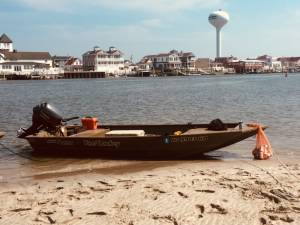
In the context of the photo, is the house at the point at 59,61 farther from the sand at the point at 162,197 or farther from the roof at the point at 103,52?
the sand at the point at 162,197

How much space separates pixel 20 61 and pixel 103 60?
33.5 m

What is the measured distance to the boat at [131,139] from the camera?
47.7 feet

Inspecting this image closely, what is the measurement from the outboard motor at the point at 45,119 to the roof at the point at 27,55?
5083 inches

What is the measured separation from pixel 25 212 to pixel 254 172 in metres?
6.30

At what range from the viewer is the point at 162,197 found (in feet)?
30.6

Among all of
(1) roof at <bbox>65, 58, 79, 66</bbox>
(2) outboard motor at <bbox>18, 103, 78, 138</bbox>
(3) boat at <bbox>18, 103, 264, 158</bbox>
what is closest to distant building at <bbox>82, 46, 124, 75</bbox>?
(1) roof at <bbox>65, 58, 79, 66</bbox>

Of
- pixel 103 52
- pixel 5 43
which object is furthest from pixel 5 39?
pixel 103 52

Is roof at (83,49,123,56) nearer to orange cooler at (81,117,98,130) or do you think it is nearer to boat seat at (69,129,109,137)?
orange cooler at (81,117,98,130)

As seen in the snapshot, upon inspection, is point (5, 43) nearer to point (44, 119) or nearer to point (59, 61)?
point (59, 61)

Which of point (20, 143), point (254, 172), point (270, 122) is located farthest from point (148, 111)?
point (254, 172)

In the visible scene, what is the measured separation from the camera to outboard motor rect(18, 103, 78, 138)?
53.4 ft

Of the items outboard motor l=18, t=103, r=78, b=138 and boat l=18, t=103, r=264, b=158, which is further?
outboard motor l=18, t=103, r=78, b=138

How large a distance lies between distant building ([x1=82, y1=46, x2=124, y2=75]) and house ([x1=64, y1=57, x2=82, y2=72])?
3.37 meters

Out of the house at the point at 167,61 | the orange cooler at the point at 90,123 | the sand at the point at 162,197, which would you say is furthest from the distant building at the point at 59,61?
the sand at the point at 162,197
